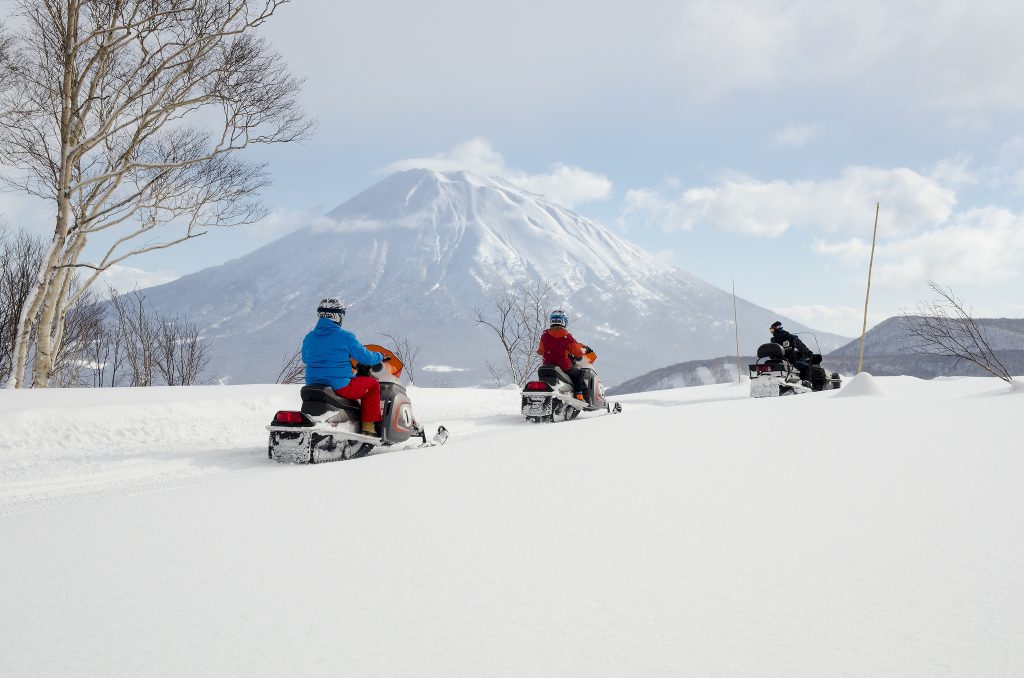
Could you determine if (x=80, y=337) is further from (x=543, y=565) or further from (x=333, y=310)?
(x=543, y=565)

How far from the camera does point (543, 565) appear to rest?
251 cm

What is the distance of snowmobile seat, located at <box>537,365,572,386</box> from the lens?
9898 millimetres

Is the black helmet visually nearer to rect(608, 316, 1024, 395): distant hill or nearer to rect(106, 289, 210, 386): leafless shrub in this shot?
rect(106, 289, 210, 386): leafless shrub

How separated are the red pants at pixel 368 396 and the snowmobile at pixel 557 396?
11.0 ft

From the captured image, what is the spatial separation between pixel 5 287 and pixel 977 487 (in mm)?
21300

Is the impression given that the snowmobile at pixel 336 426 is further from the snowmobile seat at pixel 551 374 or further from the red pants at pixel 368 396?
the snowmobile seat at pixel 551 374

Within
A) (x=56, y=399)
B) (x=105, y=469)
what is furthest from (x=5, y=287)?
(x=105, y=469)

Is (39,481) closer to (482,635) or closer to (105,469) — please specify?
(105,469)

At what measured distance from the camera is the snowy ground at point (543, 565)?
1798 millimetres

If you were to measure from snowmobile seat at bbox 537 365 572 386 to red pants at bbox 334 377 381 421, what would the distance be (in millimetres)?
3593

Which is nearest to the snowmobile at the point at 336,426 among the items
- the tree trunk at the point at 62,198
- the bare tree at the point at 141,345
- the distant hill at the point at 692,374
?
the tree trunk at the point at 62,198

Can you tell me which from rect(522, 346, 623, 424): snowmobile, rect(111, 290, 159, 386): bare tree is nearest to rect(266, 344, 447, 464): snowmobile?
rect(522, 346, 623, 424): snowmobile

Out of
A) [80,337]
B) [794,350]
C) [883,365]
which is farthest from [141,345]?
[883,365]

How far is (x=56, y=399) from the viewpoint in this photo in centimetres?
792
